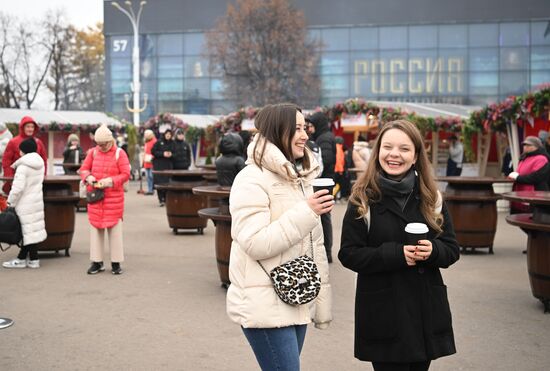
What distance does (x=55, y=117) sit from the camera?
3041cm

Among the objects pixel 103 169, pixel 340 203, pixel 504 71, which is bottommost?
pixel 340 203

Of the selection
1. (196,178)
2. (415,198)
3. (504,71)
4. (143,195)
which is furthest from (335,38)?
(415,198)

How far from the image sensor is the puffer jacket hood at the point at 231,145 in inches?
356

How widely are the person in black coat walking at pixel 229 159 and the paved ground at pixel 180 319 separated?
1221 millimetres

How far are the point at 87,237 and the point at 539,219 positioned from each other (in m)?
8.32

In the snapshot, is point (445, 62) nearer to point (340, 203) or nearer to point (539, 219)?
point (340, 203)

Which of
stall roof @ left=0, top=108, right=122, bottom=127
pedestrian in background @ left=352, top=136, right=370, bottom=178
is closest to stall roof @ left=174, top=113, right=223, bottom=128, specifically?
stall roof @ left=0, top=108, right=122, bottom=127

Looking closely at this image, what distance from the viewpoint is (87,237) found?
13.4 meters

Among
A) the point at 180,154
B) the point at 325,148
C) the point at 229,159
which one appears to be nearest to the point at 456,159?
the point at 180,154

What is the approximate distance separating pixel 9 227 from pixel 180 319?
2.86 metres

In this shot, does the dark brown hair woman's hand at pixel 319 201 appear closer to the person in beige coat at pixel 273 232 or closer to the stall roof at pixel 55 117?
the person in beige coat at pixel 273 232

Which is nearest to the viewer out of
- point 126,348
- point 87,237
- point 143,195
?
point 126,348

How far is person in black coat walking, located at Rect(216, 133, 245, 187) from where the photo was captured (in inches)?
357

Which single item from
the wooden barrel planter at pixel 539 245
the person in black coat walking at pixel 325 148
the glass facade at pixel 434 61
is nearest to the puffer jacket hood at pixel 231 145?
the person in black coat walking at pixel 325 148
